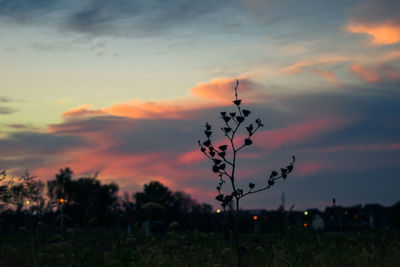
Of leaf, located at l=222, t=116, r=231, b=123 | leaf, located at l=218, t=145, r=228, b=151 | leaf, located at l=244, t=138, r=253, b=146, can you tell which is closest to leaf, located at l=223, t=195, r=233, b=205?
leaf, located at l=218, t=145, r=228, b=151

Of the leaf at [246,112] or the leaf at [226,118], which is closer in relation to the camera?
the leaf at [246,112]

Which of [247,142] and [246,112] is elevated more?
[246,112]

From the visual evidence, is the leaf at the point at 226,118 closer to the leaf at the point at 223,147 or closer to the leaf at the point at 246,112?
the leaf at the point at 246,112

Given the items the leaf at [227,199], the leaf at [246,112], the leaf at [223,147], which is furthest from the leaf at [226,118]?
the leaf at [227,199]

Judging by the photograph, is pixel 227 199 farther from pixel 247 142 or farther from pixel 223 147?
pixel 247 142

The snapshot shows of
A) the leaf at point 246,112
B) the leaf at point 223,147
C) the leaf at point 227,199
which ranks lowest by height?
the leaf at point 227,199

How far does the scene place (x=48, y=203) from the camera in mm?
8070

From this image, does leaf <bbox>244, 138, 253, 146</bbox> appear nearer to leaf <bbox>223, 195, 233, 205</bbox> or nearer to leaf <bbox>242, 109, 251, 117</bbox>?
leaf <bbox>242, 109, 251, 117</bbox>

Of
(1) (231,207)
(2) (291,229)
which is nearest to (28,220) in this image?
(1) (231,207)

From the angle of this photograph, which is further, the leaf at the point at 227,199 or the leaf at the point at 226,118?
the leaf at the point at 226,118

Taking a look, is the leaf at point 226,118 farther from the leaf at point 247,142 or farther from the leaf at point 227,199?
the leaf at point 227,199

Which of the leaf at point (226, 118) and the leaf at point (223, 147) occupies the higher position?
the leaf at point (226, 118)

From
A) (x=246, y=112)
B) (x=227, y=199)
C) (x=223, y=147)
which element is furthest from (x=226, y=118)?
(x=227, y=199)

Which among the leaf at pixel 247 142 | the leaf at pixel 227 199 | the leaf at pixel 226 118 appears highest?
the leaf at pixel 226 118
